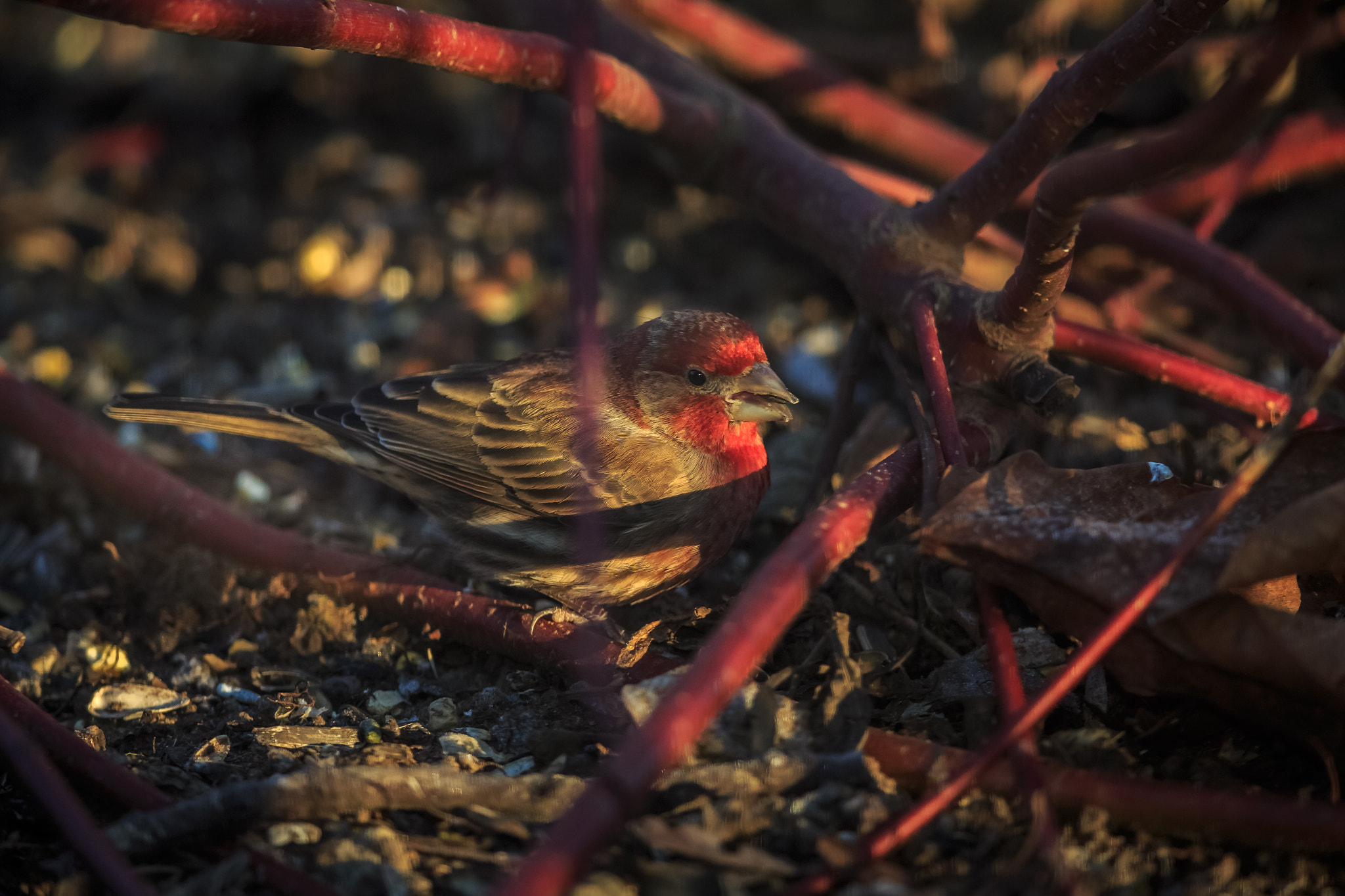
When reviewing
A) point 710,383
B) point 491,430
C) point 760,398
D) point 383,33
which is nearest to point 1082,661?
point 760,398

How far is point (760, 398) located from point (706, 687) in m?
→ 1.76

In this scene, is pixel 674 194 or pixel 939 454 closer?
pixel 939 454

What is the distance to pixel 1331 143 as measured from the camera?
4.31 meters

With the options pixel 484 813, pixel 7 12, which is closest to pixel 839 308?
pixel 484 813

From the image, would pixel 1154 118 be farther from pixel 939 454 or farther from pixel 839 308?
pixel 939 454

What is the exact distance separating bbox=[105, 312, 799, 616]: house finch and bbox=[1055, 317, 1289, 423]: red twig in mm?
870

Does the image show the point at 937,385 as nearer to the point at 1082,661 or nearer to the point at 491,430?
the point at 1082,661

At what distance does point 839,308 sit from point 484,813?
3283mm

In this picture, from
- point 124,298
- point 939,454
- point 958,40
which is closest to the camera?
point 939,454

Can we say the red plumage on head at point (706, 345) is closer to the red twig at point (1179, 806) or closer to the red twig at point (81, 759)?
the red twig at point (1179, 806)

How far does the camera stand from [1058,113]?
2.43m

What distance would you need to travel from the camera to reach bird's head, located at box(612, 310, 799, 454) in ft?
11.1

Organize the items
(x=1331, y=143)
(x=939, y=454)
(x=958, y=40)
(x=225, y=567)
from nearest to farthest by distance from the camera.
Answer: (x=939, y=454), (x=225, y=567), (x=1331, y=143), (x=958, y=40)

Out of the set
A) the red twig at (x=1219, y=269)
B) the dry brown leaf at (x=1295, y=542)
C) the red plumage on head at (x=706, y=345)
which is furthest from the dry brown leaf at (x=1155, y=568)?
the red plumage on head at (x=706, y=345)
